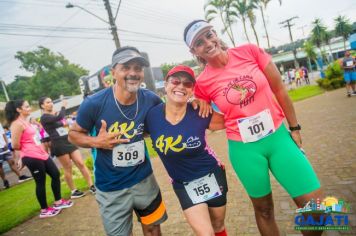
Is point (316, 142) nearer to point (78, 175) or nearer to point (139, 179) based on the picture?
point (139, 179)

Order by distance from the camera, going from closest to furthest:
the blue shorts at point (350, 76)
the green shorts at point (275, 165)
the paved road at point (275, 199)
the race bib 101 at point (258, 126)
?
the green shorts at point (275, 165)
the race bib 101 at point (258, 126)
the paved road at point (275, 199)
the blue shorts at point (350, 76)

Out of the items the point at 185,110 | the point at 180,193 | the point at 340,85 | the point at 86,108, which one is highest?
the point at 86,108

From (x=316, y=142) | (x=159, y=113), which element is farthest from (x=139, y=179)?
(x=316, y=142)

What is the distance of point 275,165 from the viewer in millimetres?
2404

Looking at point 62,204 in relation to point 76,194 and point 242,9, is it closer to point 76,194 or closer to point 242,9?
point 76,194

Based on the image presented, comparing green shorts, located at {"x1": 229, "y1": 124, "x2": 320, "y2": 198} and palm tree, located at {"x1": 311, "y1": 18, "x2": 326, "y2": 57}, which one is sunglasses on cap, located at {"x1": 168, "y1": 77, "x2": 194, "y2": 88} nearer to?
green shorts, located at {"x1": 229, "y1": 124, "x2": 320, "y2": 198}

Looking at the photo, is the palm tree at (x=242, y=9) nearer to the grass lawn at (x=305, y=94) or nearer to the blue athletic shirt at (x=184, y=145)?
the grass lawn at (x=305, y=94)

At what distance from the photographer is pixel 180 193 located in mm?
2617

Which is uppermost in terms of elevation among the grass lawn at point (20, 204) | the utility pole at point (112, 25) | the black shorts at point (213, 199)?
the utility pole at point (112, 25)

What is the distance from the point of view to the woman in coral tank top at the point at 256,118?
234 cm

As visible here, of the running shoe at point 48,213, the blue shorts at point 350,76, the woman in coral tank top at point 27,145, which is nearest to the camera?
the woman in coral tank top at point 27,145

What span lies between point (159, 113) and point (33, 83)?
208 feet

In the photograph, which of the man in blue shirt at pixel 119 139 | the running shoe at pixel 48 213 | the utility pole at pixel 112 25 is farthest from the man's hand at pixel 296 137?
the utility pole at pixel 112 25

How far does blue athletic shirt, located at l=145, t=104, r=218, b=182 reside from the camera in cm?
248
